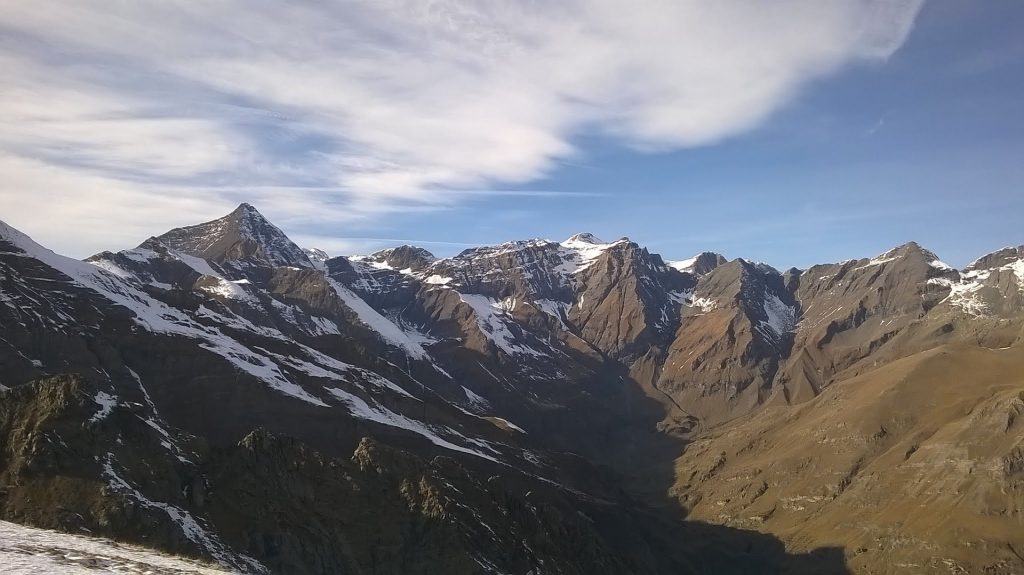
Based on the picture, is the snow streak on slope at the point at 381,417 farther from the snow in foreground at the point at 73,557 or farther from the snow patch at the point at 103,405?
the snow in foreground at the point at 73,557

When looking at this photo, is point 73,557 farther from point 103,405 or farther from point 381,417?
point 381,417

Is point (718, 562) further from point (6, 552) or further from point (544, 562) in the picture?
point (6, 552)

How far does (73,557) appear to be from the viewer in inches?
1286

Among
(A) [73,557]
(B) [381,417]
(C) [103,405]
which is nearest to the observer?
(A) [73,557]

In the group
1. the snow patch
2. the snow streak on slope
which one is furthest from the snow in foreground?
the snow streak on slope

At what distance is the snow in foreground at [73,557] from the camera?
100 ft

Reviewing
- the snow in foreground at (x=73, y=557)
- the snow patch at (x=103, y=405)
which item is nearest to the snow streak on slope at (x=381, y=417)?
the snow patch at (x=103, y=405)

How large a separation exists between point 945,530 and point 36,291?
217 metres

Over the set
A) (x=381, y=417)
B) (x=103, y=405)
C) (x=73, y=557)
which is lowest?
(x=381, y=417)

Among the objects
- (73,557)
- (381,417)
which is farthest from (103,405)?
(381,417)

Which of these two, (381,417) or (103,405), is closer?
(103,405)

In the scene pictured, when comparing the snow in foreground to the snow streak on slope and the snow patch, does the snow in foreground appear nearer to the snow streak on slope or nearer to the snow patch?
the snow patch

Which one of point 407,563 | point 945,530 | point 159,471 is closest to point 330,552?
point 407,563

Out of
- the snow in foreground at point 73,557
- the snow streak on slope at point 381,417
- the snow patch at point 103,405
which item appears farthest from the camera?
the snow streak on slope at point 381,417
